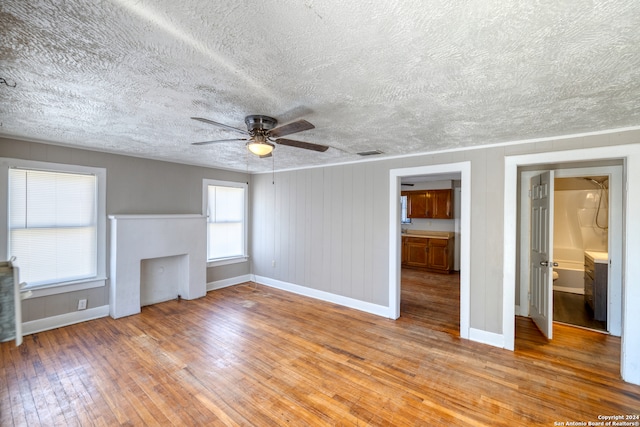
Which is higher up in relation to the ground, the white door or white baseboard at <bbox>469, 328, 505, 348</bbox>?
the white door

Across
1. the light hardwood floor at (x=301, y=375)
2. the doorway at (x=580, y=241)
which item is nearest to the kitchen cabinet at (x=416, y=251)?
the doorway at (x=580, y=241)

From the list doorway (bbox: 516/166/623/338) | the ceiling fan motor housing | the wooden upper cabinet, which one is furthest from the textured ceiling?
the wooden upper cabinet

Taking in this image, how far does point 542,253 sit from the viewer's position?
3.46 m

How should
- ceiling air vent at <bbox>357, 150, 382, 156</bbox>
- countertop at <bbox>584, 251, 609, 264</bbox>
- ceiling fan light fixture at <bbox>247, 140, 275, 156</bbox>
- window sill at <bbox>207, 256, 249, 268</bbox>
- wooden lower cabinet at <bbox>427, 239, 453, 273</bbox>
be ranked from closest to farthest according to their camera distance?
ceiling fan light fixture at <bbox>247, 140, 275, 156</bbox> → ceiling air vent at <bbox>357, 150, 382, 156</bbox> → countertop at <bbox>584, 251, 609, 264</bbox> → window sill at <bbox>207, 256, 249, 268</bbox> → wooden lower cabinet at <bbox>427, 239, 453, 273</bbox>

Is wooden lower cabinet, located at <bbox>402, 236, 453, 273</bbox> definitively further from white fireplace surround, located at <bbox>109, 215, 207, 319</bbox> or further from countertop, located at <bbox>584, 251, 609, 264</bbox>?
white fireplace surround, located at <bbox>109, 215, 207, 319</bbox>

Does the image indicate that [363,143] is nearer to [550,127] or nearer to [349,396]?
[550,127]

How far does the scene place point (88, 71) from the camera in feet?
5.23

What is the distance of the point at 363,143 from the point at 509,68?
183 cm

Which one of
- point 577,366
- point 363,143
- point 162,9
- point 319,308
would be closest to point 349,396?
point 319,308

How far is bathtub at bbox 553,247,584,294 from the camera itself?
5059mm

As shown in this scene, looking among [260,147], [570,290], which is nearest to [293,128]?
[260,147]

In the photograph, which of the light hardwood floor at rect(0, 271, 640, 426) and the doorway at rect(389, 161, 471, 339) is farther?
the doorway at rect(389, 161, 471, 339)

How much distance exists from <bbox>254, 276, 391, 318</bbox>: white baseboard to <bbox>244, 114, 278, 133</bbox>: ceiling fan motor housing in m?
3.14

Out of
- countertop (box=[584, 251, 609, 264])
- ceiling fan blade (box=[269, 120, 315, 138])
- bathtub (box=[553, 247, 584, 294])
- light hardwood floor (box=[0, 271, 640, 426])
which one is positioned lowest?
light hardwood floor (box=[0, 271, 640, 426])
